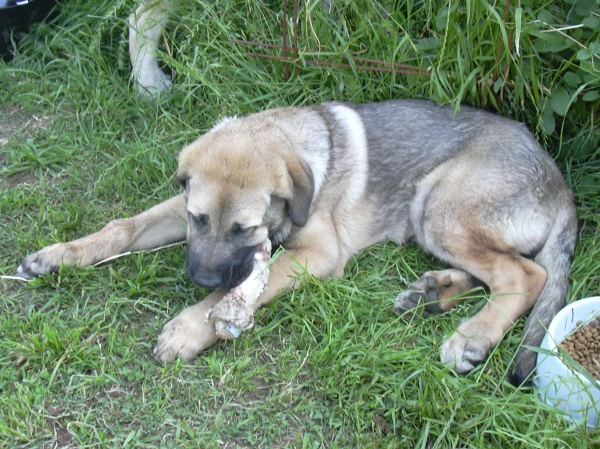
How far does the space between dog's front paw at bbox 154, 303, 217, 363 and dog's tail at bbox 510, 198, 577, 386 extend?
1603 millimetres

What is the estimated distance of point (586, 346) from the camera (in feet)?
10.8

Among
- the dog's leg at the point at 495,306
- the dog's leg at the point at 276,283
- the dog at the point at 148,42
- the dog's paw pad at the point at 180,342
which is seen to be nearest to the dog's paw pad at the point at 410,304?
the dog's leg at the point at 495,306

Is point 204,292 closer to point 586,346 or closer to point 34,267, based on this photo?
point 34,267

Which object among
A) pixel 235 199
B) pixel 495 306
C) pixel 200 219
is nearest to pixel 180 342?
pixel 200 219

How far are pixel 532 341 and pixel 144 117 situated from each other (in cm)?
332

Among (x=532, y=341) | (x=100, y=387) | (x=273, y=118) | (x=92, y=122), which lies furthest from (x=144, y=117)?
(x=532, y=341)

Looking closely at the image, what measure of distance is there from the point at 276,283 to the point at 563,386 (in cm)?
159

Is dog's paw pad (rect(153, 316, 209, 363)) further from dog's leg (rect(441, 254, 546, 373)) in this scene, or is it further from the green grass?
dog's leg (rect(441, 254, 546, 373))

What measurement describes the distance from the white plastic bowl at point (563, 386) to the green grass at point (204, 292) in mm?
Result: 91

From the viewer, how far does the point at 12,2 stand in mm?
5270

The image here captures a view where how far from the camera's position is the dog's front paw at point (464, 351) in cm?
334

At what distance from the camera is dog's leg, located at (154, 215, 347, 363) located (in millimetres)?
3309

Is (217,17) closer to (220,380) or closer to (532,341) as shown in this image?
(220,380)

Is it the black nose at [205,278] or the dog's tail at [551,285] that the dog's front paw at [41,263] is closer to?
the black nose at [205,278]
